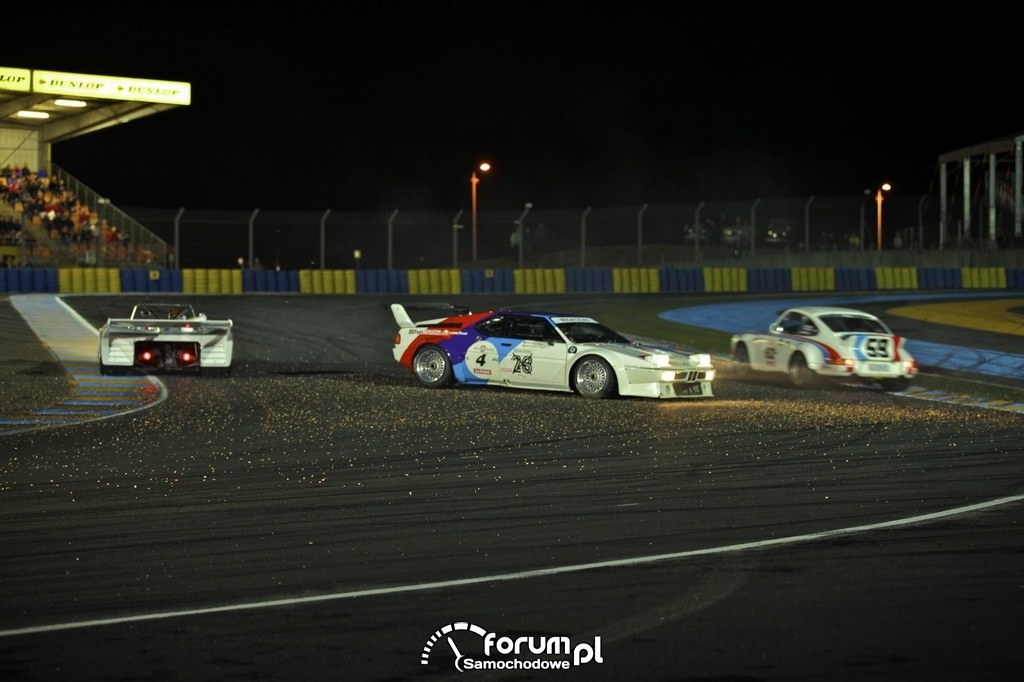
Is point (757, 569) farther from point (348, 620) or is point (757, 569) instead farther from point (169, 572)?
point (169, 572)

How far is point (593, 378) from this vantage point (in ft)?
51.7

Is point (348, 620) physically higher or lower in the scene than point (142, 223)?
lower

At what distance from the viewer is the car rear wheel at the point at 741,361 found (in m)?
20.2

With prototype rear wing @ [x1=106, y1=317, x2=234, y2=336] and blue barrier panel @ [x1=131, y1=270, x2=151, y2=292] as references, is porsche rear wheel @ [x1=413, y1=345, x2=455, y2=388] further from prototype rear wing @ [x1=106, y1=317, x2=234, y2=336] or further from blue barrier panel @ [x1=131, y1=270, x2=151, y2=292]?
blue barrier panel @ [x1=131, y1=270, x2=151, y2=292]

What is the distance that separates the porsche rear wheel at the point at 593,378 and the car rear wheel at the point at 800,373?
14.1ft

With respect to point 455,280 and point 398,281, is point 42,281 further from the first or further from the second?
point 455,280

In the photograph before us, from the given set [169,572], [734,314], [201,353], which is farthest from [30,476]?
[734,314]

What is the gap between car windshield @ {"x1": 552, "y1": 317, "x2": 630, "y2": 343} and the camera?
16312 mm

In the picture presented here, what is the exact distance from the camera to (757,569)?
21.0 feet

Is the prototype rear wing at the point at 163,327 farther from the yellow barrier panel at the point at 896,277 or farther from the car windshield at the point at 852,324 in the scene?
the yellow barrier panel at the point at 896,277

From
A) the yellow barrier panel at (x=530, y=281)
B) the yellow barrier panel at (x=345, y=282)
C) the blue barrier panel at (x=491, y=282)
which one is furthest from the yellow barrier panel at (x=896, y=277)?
the yellow barrier panel at (x=345, y=282)

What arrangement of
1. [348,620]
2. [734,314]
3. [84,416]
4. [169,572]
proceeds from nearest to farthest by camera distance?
[348,620] → [169,572] → [84,416] → [734,314]

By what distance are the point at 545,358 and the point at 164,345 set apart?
5600 millimetres

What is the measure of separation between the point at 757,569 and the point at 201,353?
12821mm
